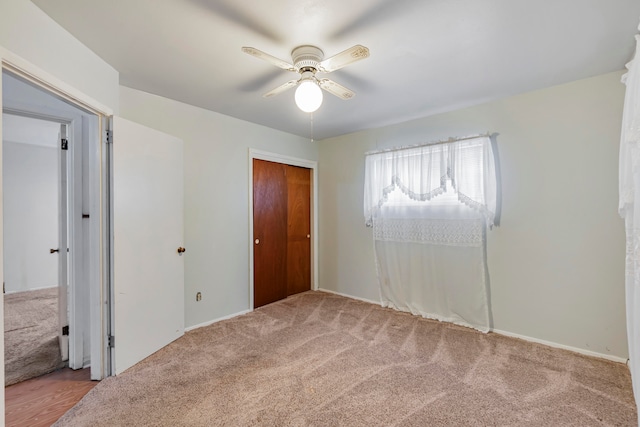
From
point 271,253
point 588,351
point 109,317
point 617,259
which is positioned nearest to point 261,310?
point 271,253

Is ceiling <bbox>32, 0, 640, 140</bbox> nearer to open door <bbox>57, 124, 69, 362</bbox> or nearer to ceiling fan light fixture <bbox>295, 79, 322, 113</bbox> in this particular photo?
ceiling fan light fixture <bbox>295, 79, 322, 113</bbox>

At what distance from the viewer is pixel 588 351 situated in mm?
2379

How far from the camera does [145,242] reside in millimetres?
2340

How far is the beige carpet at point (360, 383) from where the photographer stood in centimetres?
169

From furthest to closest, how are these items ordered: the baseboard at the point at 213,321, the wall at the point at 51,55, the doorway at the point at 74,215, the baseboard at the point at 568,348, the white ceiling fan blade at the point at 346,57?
the baseboard at the point at 213,321 < the baseboard at the point at 568,348 < the doorway at the point at 74,215 < the white ceiling fan blade at the point at 346,57 < the wall at the point at 51,55

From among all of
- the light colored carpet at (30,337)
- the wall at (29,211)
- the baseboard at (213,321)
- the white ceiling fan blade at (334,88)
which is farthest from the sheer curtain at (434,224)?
the wall at (29,211)

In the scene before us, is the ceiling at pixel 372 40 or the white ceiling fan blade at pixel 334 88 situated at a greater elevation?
the ceiling at pixel 372 40

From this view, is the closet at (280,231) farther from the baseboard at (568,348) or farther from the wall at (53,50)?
the baseboard at (568,348)

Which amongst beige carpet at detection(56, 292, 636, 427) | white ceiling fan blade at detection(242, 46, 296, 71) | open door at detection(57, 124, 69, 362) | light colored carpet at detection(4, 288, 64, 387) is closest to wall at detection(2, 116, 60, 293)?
light colored carpet at detection(4, 288, 64, 387)

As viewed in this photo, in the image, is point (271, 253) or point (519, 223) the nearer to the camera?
point (519, 223)

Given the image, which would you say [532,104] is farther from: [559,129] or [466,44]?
[466,44]

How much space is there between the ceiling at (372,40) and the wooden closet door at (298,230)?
1692mm

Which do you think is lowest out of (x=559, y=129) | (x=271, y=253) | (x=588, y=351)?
(x=588, y=351)

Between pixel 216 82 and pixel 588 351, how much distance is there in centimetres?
400
